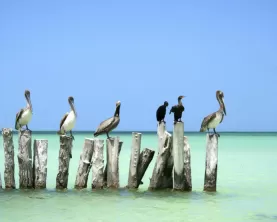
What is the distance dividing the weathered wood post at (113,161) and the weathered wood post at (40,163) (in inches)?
52.6

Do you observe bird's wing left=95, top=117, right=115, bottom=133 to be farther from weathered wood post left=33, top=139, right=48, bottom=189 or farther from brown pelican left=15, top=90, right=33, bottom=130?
brown pelican left=15, top=90, right=33, bottom=130

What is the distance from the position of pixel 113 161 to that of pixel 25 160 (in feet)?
6.02

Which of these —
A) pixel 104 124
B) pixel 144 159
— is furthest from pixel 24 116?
pixel 144 159

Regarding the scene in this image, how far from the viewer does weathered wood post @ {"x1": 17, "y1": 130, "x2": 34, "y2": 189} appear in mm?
12766

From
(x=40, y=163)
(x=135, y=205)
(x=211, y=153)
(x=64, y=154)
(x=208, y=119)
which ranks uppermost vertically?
(x=208, y=119)

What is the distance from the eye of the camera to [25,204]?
38.3ft

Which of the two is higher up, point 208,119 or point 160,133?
point 208,119

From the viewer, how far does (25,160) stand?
12766mm

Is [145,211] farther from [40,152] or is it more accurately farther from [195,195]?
[40,152]

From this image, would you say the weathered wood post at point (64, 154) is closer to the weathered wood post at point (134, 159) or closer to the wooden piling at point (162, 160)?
the weathered wood post at point (134, 159)

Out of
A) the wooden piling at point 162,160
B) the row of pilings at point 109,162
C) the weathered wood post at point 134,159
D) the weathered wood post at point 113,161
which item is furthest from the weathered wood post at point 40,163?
the wooden piling at point 162,160

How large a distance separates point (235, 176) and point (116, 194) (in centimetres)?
726

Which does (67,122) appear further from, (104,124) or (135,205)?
(135,205)

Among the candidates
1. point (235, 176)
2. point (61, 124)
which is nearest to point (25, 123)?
point (61, 124)
